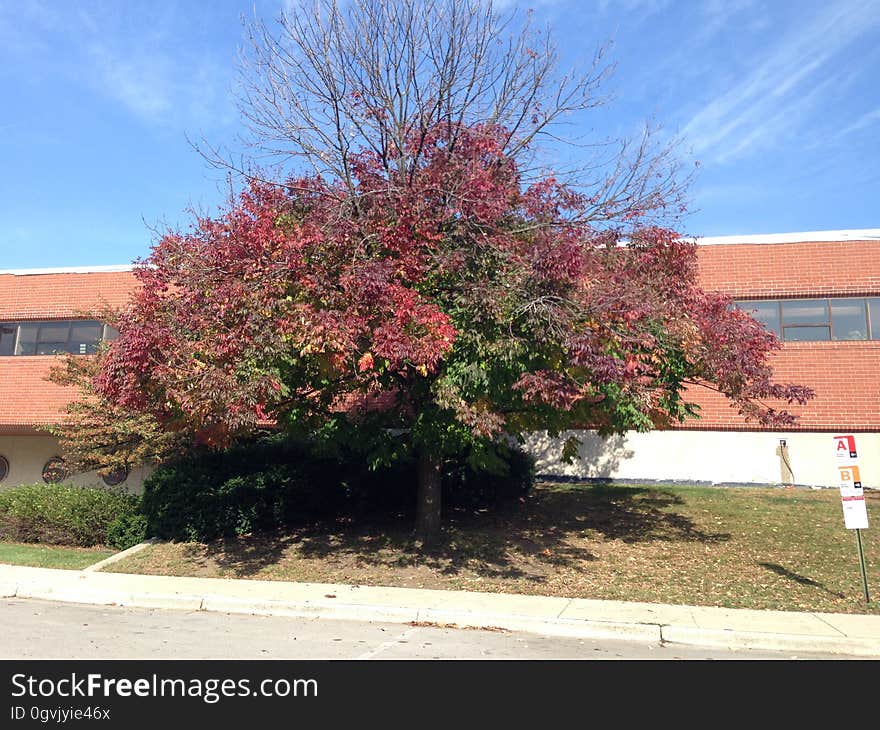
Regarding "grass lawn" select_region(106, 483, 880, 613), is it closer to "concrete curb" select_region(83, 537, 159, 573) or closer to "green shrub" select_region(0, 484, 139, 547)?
"concrete curb" select_region(83, 537, 159, 573)

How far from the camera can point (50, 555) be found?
14.3 metres

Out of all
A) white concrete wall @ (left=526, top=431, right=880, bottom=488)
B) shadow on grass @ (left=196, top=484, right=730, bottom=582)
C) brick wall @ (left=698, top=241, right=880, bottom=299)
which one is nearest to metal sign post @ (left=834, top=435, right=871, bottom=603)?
shadow on grass @ (left=196, top=484, right=730, bottom=582)

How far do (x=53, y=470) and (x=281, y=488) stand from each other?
11882 mm

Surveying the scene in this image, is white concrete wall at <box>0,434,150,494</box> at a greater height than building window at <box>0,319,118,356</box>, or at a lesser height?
lesser

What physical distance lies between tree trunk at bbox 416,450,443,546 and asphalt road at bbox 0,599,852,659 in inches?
141

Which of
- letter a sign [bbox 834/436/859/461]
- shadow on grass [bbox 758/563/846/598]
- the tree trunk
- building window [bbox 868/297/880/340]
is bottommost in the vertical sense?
shadow on grass [bbox 758/563/846/598]

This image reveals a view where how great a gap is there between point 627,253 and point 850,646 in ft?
19.7

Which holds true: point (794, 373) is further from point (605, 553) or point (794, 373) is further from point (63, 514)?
point (63, 514)

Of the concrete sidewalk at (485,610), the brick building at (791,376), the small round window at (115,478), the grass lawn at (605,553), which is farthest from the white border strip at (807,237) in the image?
the small round window at (115,478)

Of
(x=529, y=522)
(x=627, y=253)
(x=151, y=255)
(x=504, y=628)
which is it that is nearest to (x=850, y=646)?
(x=504, y=628)

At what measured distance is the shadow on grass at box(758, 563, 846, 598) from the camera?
988cm

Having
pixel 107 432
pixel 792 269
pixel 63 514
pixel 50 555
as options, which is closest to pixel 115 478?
pixel 63 514

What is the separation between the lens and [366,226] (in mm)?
10094

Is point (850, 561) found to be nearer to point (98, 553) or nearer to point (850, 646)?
point (850, 646)
